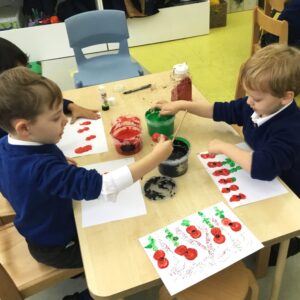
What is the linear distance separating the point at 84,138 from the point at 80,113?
16 centimetres

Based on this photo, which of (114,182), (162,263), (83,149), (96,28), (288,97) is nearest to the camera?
(162,263)

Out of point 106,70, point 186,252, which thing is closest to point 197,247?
point 186,252

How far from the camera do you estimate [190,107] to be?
1240 millimetres

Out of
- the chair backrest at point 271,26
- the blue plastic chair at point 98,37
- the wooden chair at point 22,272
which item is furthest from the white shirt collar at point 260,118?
the blue plastic chair at point 98,37

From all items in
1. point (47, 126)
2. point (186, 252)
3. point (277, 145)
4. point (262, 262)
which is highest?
point (47, 126)

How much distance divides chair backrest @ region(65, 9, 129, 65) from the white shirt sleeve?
1.48 m

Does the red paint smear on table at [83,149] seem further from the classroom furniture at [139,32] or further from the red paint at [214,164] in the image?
the classroom furniture at [139,32]

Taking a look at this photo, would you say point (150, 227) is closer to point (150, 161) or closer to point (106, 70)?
point (150, 161)

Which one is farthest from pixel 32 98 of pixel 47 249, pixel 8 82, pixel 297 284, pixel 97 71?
pixel 97 71

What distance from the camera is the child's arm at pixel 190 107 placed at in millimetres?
1220

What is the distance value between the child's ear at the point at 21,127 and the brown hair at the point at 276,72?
64cm

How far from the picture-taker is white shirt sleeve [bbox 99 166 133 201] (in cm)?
88

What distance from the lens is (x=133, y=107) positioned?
1364 millimetres

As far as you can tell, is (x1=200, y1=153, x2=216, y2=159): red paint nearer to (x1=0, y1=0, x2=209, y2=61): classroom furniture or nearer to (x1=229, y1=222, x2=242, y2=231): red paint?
(x1=229, y1=222, x2=242, y2=231): red paint
